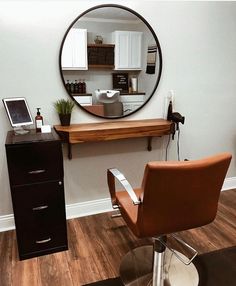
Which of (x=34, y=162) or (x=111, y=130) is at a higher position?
(x=111, y=130)

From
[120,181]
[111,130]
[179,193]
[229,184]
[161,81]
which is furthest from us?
[229,184]

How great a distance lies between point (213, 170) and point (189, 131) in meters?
1.50

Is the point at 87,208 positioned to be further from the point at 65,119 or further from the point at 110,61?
the point at 110,61

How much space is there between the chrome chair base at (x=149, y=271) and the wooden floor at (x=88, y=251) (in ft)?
0.25

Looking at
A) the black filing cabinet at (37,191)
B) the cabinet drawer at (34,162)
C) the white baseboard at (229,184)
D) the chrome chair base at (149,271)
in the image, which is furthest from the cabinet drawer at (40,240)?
the white baseboard at (229,184)

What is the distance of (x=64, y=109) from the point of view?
83.4 inches

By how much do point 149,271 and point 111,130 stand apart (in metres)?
1.07

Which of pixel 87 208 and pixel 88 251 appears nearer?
pixel 88 251

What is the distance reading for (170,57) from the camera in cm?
242

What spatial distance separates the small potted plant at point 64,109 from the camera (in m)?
2.12

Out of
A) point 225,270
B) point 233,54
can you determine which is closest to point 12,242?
point 225,270

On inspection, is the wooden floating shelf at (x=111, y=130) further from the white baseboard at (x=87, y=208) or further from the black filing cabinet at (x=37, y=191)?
the white baseboard at (x=87, y=208)

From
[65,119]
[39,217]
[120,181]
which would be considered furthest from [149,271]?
[65,119]

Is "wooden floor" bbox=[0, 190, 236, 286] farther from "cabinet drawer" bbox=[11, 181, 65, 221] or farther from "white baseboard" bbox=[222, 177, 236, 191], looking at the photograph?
"white baseboard" bbox=[222, 177, 236, 191]
